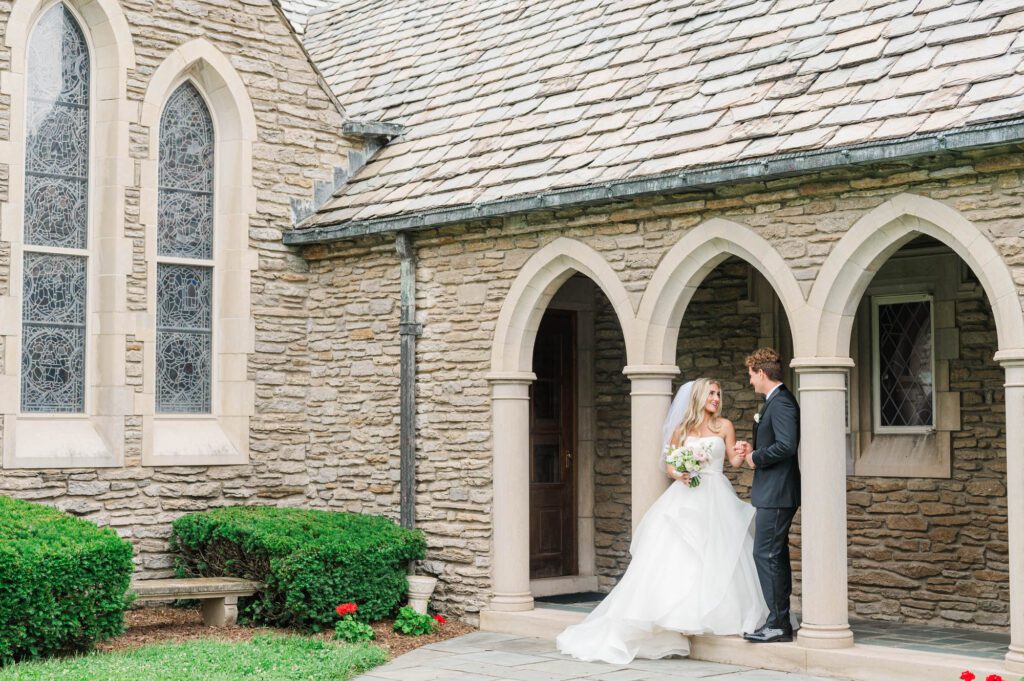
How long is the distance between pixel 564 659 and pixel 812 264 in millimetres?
3114

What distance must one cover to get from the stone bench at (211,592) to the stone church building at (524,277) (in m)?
0.82

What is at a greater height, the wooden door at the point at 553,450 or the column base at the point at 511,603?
the wooden door at the point at 553,450

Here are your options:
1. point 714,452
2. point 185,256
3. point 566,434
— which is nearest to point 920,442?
point 714,452

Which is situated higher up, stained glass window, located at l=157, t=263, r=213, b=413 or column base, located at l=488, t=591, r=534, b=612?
stained glass window, located at l=157, t=263, r=213, b=413

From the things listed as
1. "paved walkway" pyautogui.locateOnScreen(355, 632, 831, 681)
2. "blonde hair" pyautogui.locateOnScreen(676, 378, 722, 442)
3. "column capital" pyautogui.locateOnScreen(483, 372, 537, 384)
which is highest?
"column capital" pyautogui.locateOnScreen(483, 372, 537, 384)

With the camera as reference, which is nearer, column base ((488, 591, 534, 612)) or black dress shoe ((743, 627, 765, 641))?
black dress shoe ((743, 627, 765, 641))

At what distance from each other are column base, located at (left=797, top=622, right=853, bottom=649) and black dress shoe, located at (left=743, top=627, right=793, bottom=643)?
0.69 feet

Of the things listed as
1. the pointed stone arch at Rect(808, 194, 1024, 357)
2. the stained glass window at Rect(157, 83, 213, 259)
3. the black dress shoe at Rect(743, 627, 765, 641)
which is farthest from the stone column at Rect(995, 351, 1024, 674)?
the stained glass window at Rect(157, 83, 213, 259)

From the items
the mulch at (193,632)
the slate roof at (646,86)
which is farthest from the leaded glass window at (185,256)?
the mulch at (193,632)

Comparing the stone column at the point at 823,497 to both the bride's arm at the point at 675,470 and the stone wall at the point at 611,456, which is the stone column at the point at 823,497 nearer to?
the bride's arm at the point at 675,470

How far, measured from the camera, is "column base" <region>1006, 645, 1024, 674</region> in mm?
7859

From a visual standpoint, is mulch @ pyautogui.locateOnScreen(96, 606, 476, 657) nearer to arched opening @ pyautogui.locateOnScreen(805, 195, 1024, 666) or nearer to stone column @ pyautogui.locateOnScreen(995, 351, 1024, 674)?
arched opening @ pyautogui.locateOnScreen(805, 195, 1024, 666)

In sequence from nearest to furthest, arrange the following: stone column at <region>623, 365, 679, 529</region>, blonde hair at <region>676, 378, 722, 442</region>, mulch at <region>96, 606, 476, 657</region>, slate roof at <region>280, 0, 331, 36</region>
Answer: blonde hair at <region>676, 378, 722, 442</region>
stone column at <region>623, 365, 679, 529</region>
mulch at <region>96, 606, 476, 657</region>
slate roof at <region>280, 0, 331, 36</region>

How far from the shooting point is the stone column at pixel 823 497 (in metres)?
8.86
